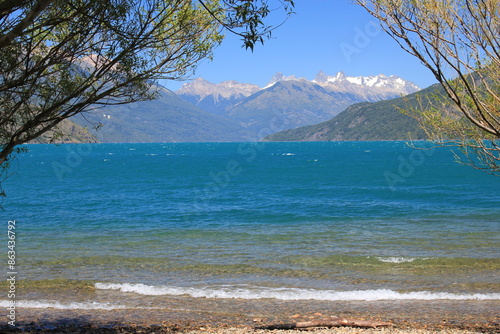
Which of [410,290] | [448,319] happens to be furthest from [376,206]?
[448,319]

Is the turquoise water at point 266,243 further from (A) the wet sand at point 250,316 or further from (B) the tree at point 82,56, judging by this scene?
(B) the tree at point 82,56

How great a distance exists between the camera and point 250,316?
11070 mm

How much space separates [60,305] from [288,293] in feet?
20.5

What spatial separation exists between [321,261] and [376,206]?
61.8 ft

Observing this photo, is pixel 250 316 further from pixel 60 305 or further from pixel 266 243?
pixel 266 243

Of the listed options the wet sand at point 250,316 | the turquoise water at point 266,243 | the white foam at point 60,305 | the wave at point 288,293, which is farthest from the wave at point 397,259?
the white foam at point 60,305

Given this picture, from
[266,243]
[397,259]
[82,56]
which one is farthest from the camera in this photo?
[266,243]

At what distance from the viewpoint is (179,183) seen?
187 feet

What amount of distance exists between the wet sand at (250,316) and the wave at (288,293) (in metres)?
0.37

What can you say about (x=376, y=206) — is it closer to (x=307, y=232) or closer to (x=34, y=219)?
(x=307, y=232)

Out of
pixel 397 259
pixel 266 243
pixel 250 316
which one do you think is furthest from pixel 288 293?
pixel 266 243

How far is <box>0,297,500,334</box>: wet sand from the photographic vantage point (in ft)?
31.4

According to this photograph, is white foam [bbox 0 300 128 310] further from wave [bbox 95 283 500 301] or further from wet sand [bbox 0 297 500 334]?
wave [bbox 95 283 500 301]

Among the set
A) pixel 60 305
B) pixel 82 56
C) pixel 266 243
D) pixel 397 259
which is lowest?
pixel 397 259
